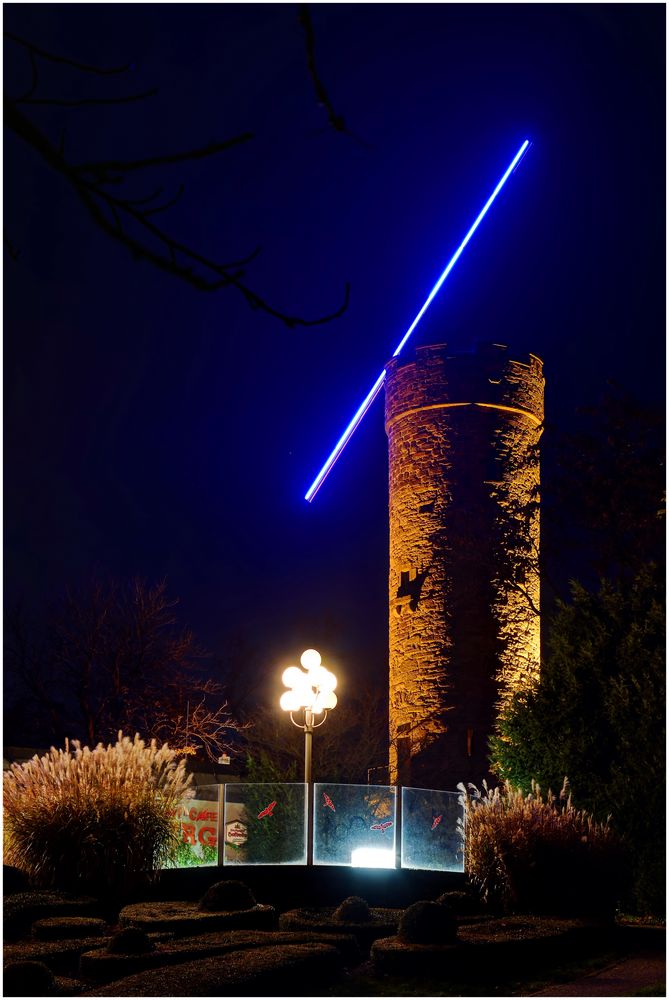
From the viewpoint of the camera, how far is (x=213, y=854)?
443 inches

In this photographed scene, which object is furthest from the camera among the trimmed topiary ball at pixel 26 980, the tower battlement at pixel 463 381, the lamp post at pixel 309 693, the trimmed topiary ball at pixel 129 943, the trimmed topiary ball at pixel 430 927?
the tower battlement at pixel 463 381

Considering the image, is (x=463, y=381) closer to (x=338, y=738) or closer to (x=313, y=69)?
(x=338, y=738)

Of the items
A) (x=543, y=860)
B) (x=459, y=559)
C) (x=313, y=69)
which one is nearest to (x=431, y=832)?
(x=543, y=860)

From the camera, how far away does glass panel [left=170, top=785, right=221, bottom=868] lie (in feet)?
35.7

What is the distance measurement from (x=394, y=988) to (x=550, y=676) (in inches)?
208

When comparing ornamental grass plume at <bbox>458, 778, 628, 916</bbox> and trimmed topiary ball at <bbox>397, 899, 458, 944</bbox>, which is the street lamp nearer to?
ornamental grass plume at <bbox>458, 778, 628, 916</bbox>

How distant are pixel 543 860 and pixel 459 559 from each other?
847 cm

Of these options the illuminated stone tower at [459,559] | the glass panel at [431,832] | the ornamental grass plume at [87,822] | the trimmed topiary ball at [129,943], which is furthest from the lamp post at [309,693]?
the illuminated stone tower at [459,559]

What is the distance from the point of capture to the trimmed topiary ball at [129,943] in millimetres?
7363

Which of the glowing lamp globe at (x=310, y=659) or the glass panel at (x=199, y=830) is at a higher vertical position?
the glowing lamp globe at (x=310, y=659)

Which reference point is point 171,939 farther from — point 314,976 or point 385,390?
point 385,390

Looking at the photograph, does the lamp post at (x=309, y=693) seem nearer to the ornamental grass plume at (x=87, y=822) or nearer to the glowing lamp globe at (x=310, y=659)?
the glowing lamp globe at (x=310, y=659)

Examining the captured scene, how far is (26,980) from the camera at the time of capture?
645 centimetres

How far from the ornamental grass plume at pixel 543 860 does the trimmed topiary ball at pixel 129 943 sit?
3.23 m
